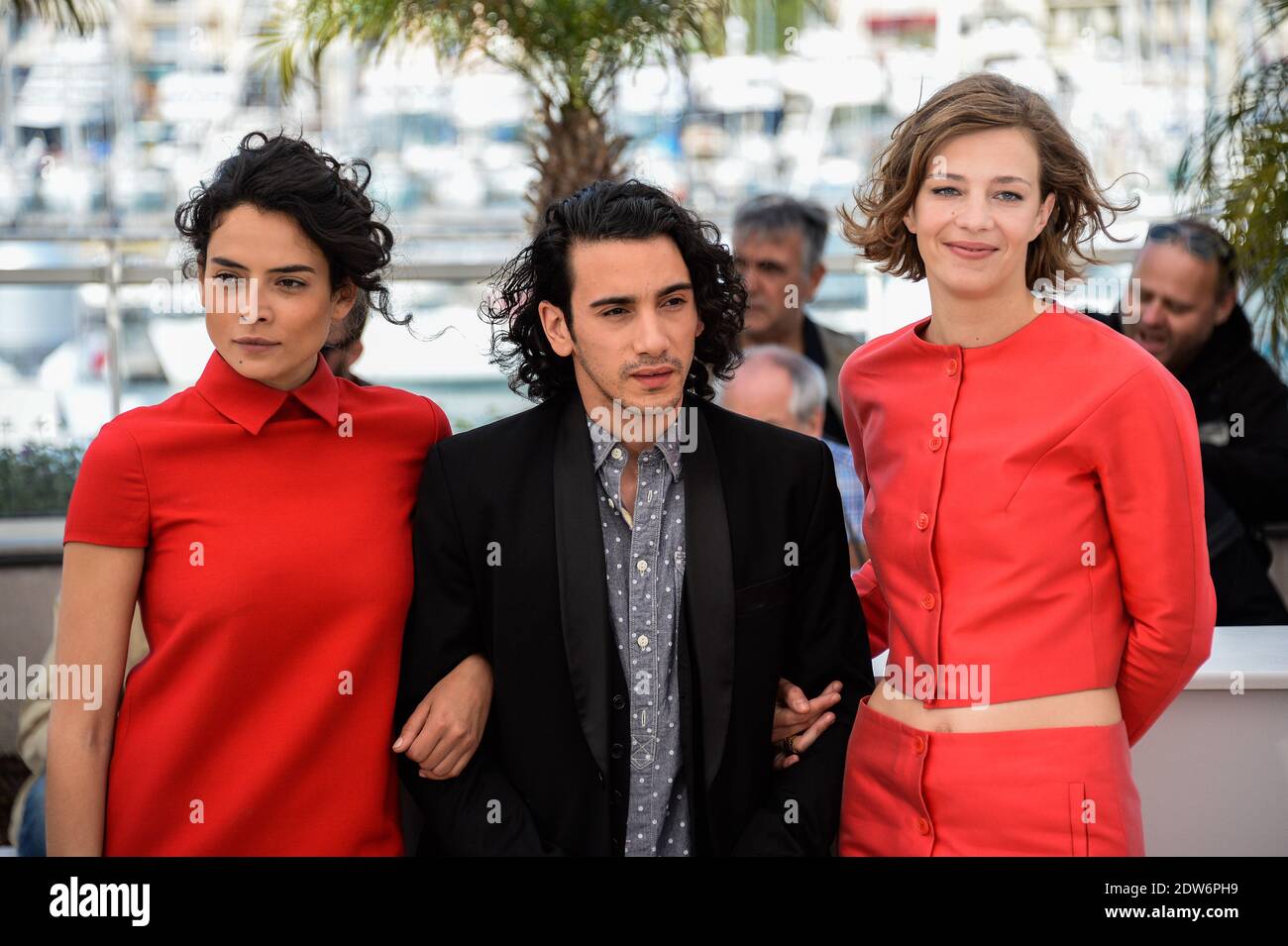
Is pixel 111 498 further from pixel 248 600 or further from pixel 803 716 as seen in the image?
→ pixel 803 716

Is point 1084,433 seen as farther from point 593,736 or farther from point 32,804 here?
point 32,804

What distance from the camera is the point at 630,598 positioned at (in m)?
2.40

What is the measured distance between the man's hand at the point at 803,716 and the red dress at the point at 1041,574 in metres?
0.12

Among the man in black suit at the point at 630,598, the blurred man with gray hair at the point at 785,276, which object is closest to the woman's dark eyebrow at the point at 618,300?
the man in black suit at the point at 630,598

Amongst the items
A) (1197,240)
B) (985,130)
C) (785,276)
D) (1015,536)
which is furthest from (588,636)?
(785,276)

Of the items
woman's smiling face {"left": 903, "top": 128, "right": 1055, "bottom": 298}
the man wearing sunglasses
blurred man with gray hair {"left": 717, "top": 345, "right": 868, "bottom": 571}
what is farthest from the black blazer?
the man wearing sunglasses

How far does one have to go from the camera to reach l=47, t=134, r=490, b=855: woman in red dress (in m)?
2.34

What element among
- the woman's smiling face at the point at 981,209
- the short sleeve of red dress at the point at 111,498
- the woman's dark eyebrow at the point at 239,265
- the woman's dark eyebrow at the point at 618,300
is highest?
the woman's smiling face at the point at 981,209

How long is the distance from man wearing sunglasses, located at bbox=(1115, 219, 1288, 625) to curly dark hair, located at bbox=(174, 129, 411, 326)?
287 centimetres

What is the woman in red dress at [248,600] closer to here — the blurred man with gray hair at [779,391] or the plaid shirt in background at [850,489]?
the blurred man with gray hair at [779,391]

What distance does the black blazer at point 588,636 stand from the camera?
Answer: 92.9 inches

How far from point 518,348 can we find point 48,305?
16.8 feet

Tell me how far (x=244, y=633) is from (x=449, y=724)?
374 millimetres
